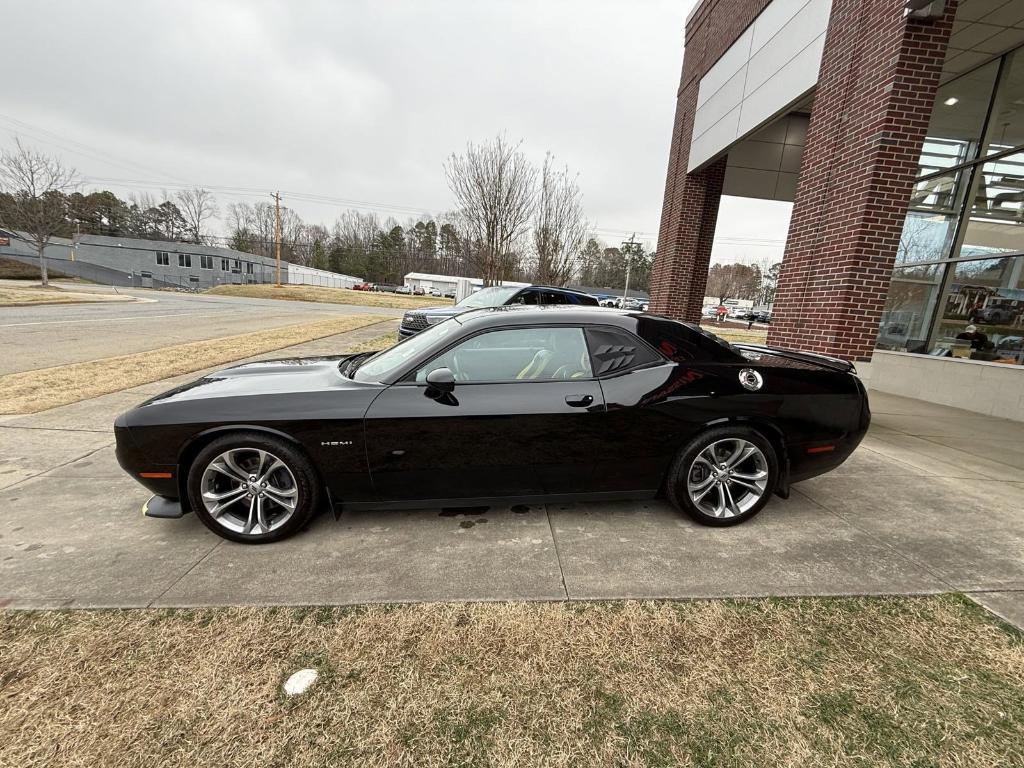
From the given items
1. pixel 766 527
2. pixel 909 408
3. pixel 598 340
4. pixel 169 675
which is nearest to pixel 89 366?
pixel 169 675

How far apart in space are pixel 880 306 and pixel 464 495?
5536 millimetres

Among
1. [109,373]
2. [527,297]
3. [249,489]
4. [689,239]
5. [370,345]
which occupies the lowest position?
[109,373]

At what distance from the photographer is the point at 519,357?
2910 mm

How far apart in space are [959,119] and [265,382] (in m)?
11.8

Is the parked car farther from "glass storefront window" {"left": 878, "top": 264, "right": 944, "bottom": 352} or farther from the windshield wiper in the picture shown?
the windshield wiper

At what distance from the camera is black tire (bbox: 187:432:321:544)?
2564 mm

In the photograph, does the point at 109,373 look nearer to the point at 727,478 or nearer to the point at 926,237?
the point at 727,478

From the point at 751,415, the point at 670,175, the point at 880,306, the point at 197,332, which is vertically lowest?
the point at 197,332

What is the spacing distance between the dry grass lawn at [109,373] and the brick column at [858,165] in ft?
29.7

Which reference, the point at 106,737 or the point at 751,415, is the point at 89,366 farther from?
the point at 751,415

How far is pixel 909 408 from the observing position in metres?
6.95

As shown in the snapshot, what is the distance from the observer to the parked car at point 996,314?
6.94m

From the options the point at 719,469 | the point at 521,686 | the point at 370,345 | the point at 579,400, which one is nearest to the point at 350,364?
the point at 579,400

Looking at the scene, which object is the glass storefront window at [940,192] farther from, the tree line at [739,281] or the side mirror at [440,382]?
the tree line at [739,281]
